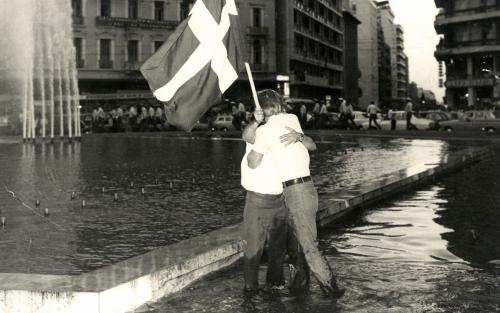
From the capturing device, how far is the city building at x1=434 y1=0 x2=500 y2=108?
69312mm

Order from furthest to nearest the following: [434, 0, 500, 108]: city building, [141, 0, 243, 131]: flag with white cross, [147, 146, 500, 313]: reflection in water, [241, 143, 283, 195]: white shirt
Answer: [434, 0, 500, 108]: city building, [141, 0, 243, 131]: flag with white cross, [241, 143, 283, 195]: white shirt, [147, 146, 500, 313]: reflection in water

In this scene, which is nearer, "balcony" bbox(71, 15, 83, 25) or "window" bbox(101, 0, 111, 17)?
"balcony" bbox(71, 15, 83, 25)

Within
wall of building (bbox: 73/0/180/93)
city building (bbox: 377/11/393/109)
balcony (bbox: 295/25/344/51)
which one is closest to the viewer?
wall of building (bbox: 73/0/180/93)

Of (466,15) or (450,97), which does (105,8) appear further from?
(450,97)

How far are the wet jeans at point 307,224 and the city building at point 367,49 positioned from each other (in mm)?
126736

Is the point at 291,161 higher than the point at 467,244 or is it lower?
higher

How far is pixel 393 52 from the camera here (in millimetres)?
182625

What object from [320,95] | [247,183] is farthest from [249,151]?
[320,95]

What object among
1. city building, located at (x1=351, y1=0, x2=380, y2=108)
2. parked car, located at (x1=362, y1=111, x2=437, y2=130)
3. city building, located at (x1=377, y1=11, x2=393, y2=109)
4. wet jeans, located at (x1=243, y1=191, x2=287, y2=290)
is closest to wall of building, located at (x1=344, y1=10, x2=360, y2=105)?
city building, located at (x1=351, y1=0, x2=380, y2=108)

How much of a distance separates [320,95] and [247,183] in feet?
270

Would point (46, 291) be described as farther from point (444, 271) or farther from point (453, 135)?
point (453, 135)

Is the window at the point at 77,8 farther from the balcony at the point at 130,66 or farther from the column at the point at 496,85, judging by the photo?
the column at the point at 496,85

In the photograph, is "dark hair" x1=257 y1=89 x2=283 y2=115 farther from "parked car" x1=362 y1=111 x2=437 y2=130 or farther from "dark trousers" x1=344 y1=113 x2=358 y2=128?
"dark trousers" x1=344 y1=113 x2=358 y2=128

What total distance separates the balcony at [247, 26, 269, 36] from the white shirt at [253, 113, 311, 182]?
6052 cm
